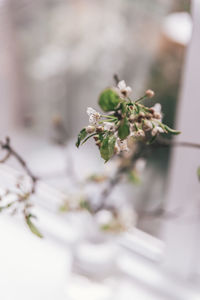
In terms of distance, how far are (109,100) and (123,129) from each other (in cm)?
7

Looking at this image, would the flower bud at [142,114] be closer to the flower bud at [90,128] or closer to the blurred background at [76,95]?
the flower bud at [90,128]

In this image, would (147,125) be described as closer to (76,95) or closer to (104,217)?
(104,217)

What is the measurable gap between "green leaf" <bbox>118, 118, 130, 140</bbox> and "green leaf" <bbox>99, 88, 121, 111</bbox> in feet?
0.16

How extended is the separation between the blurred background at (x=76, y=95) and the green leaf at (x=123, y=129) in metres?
0.54

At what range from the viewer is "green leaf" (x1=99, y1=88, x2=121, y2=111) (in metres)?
0.39

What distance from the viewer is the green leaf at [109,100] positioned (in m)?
0.39

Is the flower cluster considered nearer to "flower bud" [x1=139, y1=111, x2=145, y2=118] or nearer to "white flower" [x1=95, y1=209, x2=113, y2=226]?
"flower bud" [x1=139, y1=111, x2=145, y2=118]

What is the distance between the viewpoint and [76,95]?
4.65 ft

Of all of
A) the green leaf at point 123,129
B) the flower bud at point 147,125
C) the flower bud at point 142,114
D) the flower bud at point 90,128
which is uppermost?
the flower bud at point 142,114

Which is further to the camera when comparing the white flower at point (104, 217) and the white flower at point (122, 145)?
the white flower at point (104, 217)

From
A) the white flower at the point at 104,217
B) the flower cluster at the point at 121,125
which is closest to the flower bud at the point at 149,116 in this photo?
the flower cluster at the point at 121,125

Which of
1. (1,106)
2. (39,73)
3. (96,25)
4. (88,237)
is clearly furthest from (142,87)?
(88,237)

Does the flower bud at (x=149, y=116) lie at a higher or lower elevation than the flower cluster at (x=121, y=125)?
higher

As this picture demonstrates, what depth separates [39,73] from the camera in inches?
53.8
